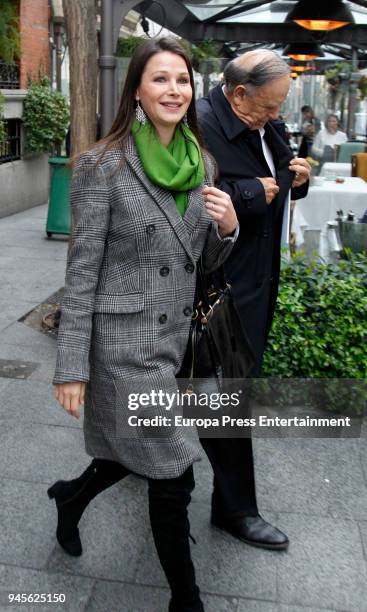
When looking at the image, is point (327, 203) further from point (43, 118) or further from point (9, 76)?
point (9, 76)

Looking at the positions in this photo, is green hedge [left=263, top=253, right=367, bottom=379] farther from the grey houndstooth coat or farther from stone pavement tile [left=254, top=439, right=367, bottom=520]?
the grey houndstooth coat

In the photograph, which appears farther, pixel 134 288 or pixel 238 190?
pixel 238 190

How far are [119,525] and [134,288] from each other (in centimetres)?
127

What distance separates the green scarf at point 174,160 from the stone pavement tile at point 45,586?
55.0 inches

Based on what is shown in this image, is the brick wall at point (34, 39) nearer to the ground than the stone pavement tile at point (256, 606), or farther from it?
farther from it

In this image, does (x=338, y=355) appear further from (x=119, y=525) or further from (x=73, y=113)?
(x=73, y=113)

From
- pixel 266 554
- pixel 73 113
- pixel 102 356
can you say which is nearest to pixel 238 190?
pixel 102 356

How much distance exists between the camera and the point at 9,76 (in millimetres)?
13211

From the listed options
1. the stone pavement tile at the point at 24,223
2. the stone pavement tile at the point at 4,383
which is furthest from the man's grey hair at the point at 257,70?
the stone pavement tile at the point at 24,223

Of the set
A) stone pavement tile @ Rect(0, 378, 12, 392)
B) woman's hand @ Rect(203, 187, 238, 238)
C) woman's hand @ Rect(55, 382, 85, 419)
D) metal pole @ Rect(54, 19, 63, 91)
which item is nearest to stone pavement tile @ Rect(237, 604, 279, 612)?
woman's hand @ Rect(55, 382, 85, 419)

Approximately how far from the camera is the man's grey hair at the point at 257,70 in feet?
9.65

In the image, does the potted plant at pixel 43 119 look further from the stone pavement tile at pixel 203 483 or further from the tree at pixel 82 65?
the stone pavement tile at pixel 203 483

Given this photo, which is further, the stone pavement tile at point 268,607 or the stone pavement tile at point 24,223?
the stone pavement tile at point 24,223

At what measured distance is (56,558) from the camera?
310 centimetres
